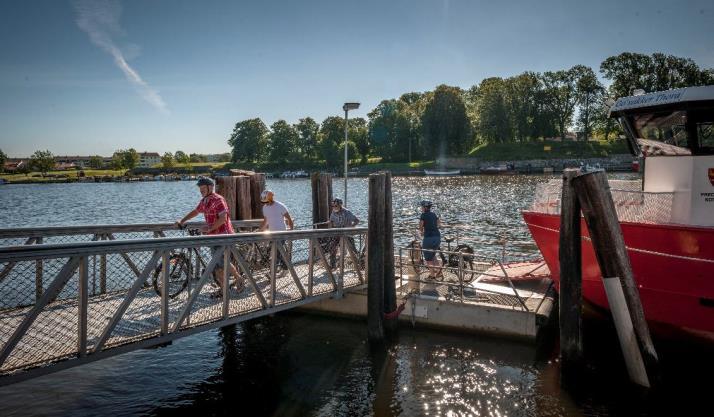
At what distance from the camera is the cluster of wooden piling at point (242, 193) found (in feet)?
39.8

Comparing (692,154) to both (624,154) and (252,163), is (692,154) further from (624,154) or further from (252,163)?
(252,163)

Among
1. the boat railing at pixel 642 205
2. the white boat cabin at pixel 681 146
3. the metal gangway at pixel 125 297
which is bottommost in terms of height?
the metal gangway at pixel 125 297

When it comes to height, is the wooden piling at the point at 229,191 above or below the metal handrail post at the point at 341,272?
above

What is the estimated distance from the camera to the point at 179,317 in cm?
698

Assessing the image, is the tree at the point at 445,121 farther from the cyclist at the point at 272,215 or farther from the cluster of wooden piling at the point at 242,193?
the cyclist at the point at 272,215

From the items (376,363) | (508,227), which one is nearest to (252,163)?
(508,227)

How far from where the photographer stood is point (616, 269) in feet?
25.4

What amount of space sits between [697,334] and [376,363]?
6.07 m

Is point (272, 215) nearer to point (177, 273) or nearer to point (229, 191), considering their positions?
point (229, 191)

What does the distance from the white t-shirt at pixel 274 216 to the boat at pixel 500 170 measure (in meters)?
83.5

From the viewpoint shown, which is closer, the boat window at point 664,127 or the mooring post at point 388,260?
the boat window at point 664,127

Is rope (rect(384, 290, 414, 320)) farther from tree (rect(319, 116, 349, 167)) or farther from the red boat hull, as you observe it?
tree (rect(319, 116, 349, 167))

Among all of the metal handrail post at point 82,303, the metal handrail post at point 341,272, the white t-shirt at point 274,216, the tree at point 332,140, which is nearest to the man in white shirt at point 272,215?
the white t-shirt at point 274,216

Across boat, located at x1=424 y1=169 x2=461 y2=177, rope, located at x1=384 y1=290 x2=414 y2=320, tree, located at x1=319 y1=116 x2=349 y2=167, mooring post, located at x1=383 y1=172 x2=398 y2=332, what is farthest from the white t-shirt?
tree, located at x1=319 y1=116 x2=349 y2=167
